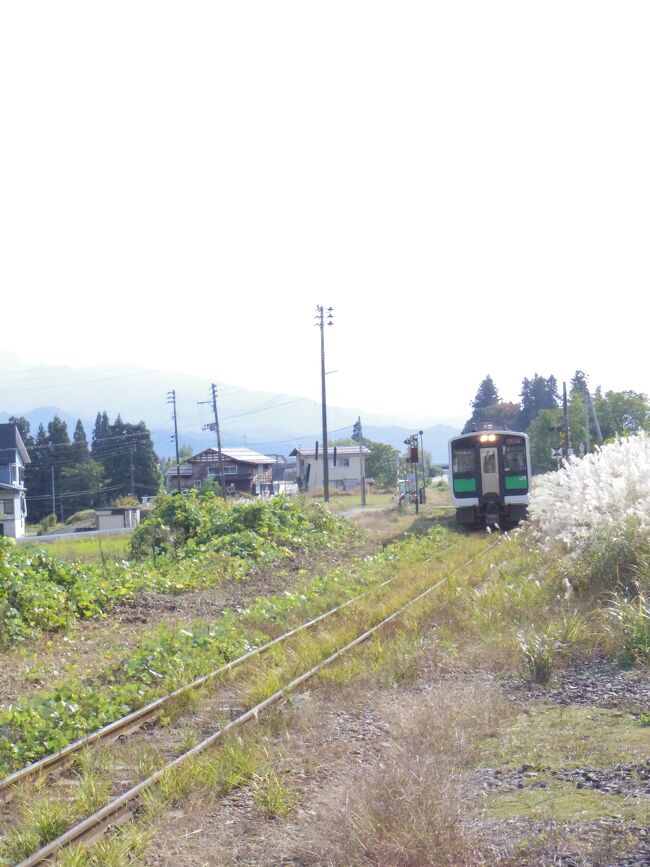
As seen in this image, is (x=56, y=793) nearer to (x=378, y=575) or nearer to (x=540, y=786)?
(x=540, y=786)

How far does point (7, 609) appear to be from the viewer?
10258 mm

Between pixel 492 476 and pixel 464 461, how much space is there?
0.83 m

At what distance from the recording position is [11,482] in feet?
165

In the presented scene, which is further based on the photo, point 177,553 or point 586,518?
point 177,553

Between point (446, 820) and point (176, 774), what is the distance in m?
1.89

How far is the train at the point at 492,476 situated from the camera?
2267cm

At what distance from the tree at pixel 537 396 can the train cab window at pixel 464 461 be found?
218 ft

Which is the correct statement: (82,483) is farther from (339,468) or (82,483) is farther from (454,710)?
(454,710)

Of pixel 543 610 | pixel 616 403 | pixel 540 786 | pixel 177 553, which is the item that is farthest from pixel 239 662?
pixel 616 403

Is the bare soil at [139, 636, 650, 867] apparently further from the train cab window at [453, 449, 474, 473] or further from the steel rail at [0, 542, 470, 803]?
the train cab window at [453, 449, 474, 473]

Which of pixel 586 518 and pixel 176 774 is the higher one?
pixel 586 518

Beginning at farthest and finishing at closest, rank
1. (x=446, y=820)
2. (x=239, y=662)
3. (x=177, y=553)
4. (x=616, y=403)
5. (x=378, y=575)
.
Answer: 1. (x=616, y=403)
2. (x=177, y=553)
3. (x=378, y=575)
4. (x=239, y=662)
5. (x=446, y=820)

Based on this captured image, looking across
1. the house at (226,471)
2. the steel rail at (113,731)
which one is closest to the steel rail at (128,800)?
the steel rail at (113,731)

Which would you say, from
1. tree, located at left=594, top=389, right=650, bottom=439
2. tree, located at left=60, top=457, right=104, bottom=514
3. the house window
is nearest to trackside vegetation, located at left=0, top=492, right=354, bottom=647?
tree, located at left=594, top=389, right=650, bottom=439
